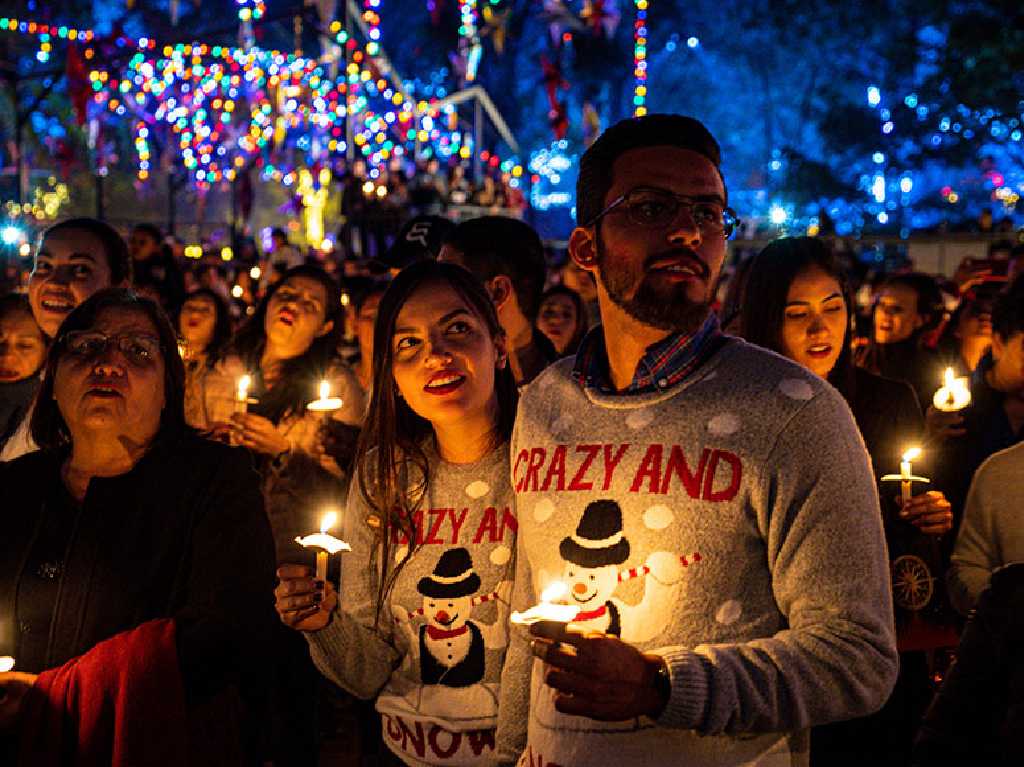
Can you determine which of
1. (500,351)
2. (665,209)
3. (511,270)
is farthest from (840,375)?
(665,209)

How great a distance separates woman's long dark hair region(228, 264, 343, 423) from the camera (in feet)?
18.2

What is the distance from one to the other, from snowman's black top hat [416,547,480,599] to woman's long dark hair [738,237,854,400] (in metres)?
1.83

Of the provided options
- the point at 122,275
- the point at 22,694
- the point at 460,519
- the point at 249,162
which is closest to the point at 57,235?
the point at 122,275

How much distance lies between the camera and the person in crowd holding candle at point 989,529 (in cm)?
351

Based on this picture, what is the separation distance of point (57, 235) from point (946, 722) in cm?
416

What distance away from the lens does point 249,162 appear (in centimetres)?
2638

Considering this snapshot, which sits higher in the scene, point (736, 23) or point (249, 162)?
point (736, 23)

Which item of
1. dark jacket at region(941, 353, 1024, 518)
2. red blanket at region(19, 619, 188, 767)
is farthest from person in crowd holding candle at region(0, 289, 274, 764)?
dark jacket at region(941, 353, 1024, 518)

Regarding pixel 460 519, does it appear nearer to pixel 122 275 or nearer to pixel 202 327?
pixel 122 275

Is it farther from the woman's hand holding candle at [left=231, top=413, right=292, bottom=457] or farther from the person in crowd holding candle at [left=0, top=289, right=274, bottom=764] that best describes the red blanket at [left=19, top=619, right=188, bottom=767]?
the woman's hand holding candle at [left=231, top=413, right=292, bottom=457]

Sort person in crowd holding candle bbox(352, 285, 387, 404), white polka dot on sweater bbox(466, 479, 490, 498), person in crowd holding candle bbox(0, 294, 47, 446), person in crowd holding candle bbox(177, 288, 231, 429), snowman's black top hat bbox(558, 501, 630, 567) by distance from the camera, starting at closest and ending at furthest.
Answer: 1. snowman's black top hat bbox(558, 501, 630, 567)
2. white polka dot on sweater bbox(466, 479, 490, 498)
3. person in crowd holding candle bbox(0, 294, 47, 446)
4. person in crowd holding candle bbox(352, 285, 387, 404)
5. person in crowd holding candle bbox(177, 288, 231, 429)

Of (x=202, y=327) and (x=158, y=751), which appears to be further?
(x=202, y=327)

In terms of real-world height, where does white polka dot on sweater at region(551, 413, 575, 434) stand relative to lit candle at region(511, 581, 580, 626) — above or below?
above

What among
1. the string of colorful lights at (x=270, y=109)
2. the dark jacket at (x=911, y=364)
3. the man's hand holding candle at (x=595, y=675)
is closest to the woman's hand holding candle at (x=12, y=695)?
the man's hand holding candle at (x=595, y=675)
